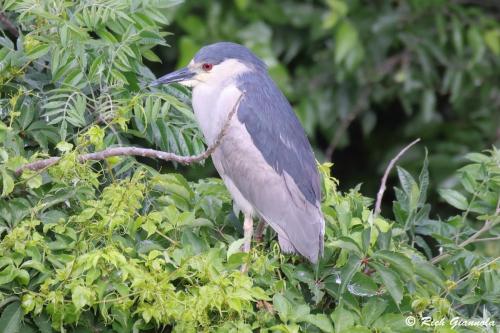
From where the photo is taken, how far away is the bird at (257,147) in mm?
2814

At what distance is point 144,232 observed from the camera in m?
2.50

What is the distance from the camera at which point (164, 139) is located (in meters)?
2.84

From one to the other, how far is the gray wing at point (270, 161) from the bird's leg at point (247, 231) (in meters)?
0.10

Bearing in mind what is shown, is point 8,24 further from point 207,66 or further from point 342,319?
point 342,319

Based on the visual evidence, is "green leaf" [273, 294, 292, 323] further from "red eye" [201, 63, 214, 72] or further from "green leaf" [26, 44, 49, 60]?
"red eye" [201, 63, 214, 72]

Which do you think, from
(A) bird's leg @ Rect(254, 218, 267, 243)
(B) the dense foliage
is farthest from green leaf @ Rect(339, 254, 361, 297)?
(A) bird's leg @ Rect(254, 218, 267, 243)

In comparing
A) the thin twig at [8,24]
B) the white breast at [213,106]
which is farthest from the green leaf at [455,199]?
the thin twig at [8,24]

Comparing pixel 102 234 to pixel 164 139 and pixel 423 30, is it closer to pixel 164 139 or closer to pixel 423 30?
pixel 164 139

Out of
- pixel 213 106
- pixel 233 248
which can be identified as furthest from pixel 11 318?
pixel 213 106

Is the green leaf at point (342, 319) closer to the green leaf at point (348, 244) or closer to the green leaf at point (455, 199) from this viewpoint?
the green leaf at point (348, 244)

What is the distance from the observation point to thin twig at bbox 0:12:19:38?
3023 millimetres

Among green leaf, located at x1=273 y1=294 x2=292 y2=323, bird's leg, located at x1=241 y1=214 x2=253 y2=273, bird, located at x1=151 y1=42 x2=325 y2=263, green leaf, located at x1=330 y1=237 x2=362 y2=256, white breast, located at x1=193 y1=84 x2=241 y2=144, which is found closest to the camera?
green leaf, located at x1=273 y1=294 x2=292 y2=323

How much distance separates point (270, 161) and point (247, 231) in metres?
0.33

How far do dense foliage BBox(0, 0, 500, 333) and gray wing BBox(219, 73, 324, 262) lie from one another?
69 millimetres
